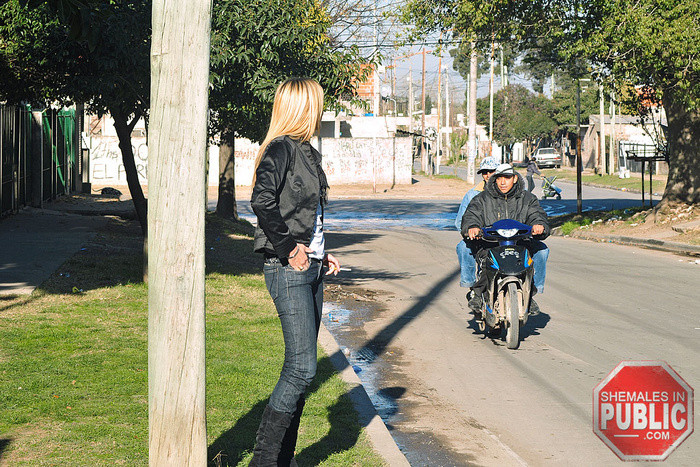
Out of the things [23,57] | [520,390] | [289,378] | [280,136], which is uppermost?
[23,57]

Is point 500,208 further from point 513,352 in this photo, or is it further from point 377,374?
point 377,374

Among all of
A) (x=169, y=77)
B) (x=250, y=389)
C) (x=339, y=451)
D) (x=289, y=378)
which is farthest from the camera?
(x=250, y=389)

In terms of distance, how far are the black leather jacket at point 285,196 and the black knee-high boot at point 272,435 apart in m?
0.80

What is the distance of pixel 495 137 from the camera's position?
95062 millimetres

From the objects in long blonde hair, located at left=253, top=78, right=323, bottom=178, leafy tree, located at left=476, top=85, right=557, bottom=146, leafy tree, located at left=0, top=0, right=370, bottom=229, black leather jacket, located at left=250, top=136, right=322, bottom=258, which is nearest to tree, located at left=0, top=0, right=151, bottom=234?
leafy tree, located at left=0, top=0, right=370, bottom=229

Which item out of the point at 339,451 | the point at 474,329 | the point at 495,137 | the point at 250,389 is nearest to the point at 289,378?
the point at 339,451

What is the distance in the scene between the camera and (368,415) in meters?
5.76

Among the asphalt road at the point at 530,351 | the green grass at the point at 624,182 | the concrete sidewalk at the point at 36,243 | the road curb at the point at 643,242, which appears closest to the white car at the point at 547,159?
the green grass at the point at 624,182

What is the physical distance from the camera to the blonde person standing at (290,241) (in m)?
4.04

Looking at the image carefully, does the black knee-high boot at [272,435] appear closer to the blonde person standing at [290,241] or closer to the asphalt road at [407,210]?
the blonde person standing at [290,241]

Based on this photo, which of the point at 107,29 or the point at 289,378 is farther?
the point at 107,29

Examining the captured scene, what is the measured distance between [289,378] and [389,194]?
39.1 meters

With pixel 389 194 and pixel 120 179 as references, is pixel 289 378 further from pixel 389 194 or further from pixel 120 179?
pixel 120 179

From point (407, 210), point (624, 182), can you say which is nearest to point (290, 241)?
point (407, 210)
